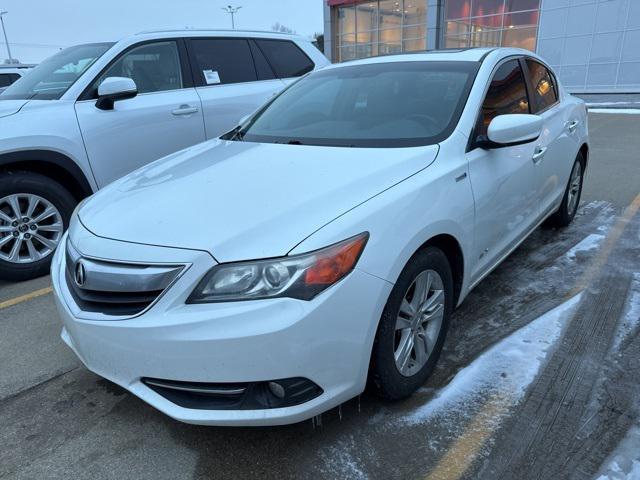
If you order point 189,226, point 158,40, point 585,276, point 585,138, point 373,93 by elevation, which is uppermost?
point 158,40

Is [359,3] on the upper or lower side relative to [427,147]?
upper

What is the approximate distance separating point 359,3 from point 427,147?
90.7 feet

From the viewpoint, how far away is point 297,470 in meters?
2.13

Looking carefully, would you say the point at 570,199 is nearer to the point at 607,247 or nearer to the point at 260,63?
the point at 607,247

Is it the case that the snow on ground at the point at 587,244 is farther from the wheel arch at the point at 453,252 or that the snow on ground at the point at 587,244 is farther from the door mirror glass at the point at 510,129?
the wheel arch at the point at 453,252

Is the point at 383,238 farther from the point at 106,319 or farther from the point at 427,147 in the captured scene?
the point at 106,319

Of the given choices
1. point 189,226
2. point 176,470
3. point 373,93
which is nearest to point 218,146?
point 373,93

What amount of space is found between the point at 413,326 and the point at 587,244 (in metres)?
2.82

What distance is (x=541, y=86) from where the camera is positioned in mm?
4172

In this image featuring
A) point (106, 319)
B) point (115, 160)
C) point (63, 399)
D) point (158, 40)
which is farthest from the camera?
point (158, 40)

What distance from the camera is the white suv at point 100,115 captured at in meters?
4.02

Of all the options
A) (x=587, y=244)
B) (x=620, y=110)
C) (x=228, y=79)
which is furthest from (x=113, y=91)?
(x=620, y=110)

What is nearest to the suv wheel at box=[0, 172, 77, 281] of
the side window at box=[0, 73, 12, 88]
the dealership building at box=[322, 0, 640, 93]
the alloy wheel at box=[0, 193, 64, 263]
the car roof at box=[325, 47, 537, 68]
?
the alloy wheel at box=[0, 193, 64, 263]

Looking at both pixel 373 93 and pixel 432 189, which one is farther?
pixel 373 93
